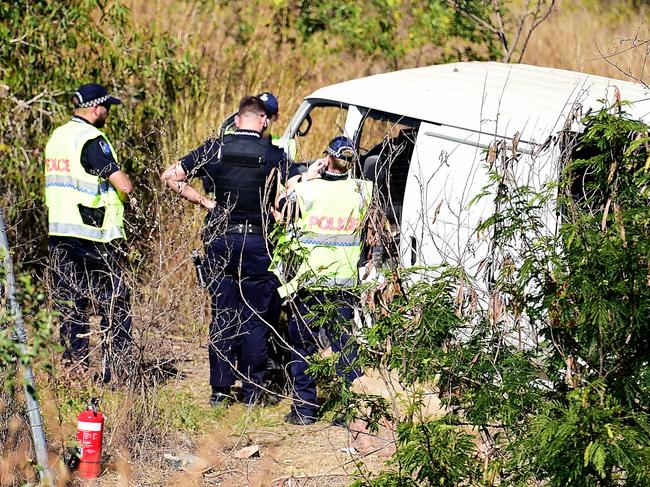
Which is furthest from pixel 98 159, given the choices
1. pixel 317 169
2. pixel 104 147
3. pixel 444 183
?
pixel 444 183

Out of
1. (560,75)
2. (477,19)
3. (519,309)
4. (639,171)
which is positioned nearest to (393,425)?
(519,309)

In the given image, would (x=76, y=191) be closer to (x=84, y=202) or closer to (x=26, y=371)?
(x=84, y=202)

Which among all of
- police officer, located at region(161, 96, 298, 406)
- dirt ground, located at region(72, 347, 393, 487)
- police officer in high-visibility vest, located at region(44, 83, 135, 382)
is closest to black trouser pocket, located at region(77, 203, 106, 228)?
police officer in high-visibility vest, located at region(44, 83, 135, 382)

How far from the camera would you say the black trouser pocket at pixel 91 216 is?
688cm

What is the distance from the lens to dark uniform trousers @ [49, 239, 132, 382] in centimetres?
614

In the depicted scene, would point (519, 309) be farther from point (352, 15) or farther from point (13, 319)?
point (352, 15)

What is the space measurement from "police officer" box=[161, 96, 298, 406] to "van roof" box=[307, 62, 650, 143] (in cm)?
75

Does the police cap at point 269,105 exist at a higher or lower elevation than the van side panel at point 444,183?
higher

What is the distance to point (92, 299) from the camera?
242 inches

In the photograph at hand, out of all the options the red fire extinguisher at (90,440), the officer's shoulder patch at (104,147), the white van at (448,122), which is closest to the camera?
the red fire extinguisher at (90,440)

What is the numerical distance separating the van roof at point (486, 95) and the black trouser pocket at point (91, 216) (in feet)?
5.24

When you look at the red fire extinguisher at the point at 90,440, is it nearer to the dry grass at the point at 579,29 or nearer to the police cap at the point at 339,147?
the police cap at the point at 339,147

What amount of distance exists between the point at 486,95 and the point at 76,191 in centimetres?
258

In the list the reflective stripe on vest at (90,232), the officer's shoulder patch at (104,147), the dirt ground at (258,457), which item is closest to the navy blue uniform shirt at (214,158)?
the officer's shoulder patch at (104,147)
